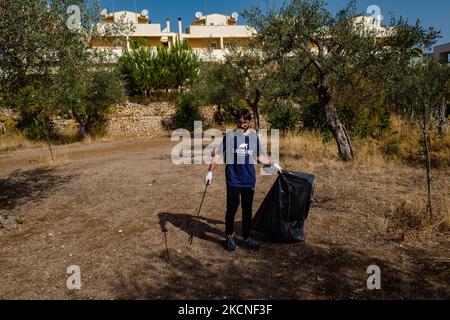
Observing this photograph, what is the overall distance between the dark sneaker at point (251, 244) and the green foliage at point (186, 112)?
68.7ft

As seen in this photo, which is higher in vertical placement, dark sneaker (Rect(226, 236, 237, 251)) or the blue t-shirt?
the blue t-shirt

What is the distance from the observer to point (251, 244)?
5.22 metres

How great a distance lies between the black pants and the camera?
4969 millimetres

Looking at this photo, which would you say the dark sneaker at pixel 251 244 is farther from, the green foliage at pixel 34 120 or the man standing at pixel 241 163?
the green foliage at pixel 34 120

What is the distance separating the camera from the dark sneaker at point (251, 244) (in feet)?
17.1

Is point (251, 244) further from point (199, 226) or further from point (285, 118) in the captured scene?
point (285, 118)

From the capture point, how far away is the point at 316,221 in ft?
20.3

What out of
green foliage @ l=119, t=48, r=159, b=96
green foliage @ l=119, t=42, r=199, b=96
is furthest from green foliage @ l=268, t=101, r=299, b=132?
green foliage @ l=119, t=48, r=159, b=96

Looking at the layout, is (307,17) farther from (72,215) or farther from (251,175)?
(72,215)

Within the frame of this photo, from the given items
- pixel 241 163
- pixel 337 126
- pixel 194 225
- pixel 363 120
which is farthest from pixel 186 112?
pixel 241 163

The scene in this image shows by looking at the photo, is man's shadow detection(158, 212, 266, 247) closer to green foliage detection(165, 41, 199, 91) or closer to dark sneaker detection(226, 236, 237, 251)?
dark sneaker detection(226, 236, 237, 251)

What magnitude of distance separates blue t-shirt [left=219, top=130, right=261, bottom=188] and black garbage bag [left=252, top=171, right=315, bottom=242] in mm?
585

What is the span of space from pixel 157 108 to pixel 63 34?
20166mm

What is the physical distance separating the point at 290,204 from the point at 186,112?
21.4 metres
